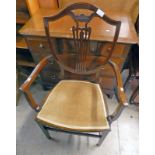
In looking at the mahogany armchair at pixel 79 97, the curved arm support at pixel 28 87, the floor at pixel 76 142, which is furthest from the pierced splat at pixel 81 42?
the floor at pixel 76 142

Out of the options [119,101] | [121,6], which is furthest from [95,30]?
[119,101]

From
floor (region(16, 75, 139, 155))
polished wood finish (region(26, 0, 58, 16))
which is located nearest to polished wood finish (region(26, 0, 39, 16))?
polished wood finish (region(26, 0, 58, 16))

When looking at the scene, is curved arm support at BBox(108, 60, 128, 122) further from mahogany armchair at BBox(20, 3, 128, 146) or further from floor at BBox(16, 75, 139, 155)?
floor at BBox(16, 75, 139, 155)

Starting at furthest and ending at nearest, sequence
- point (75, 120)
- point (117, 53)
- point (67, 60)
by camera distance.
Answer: point (67, 60) < point (117, 53) < point (75, 120)

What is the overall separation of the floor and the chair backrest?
25.7 inches

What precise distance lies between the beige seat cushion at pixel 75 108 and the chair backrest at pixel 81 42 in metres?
0.15

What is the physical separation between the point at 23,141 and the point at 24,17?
114 cm

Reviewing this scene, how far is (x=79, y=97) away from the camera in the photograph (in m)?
1.27

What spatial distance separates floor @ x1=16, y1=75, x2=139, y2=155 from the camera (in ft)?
4.78

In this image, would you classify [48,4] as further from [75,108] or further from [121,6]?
[75,108]

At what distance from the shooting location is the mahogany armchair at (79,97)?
103 cm
